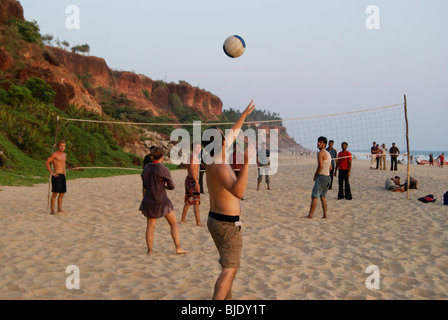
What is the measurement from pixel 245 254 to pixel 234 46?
3.01 m

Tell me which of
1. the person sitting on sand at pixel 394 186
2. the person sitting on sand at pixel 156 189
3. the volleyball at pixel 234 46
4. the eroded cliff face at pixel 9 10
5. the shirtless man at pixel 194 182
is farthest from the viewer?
the eroded cliff face at pixel 9 10

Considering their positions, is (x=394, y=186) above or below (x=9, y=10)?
below

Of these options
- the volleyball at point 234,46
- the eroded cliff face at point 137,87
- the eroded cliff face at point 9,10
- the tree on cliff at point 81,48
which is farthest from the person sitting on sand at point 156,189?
the tree on cliff at point 81,48

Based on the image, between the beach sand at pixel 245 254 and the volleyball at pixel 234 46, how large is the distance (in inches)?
111

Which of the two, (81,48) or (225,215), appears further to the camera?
(81,48)

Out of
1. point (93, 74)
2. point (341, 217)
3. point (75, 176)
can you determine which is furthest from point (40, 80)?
point (93, 74)

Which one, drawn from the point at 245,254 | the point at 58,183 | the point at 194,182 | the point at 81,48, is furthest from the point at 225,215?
the point at 81,48

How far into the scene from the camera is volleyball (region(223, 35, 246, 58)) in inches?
200

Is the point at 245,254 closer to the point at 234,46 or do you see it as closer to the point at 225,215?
the point at 225,215

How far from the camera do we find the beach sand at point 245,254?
3.27m

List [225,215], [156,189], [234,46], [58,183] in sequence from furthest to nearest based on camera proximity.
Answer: [58,183], [234,46], [156,189], [225,215]

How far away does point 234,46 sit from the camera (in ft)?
16.9

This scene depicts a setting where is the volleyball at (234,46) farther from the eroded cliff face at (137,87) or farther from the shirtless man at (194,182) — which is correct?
the eroded cliff face at (137,87)

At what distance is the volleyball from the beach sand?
2.82 m
